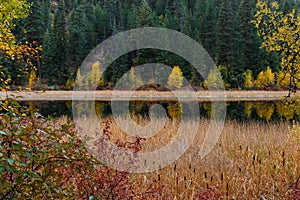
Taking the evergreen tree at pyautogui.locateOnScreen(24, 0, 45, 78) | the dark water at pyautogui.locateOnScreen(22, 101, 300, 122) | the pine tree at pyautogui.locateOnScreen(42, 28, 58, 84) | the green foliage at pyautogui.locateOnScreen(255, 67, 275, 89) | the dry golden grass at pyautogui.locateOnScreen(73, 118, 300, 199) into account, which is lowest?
the dark water at pyautogui.locateOnScreen(22, 101, 300, 122)

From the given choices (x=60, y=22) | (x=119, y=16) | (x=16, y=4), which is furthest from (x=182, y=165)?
(x=119, y=16)

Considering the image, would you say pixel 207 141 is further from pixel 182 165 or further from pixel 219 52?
pixel 219 52

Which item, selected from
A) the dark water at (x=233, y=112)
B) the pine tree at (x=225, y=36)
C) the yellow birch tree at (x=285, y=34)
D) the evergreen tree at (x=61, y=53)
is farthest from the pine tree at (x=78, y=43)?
the yellow birch tree at (x=285, y=34)

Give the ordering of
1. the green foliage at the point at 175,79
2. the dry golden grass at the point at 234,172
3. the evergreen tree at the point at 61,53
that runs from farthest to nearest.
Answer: the evergreen tree at the point at 61,53 → the green foliage at the point at 175,79 → the dry golden grass at the point at 234,172

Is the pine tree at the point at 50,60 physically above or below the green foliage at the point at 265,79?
above

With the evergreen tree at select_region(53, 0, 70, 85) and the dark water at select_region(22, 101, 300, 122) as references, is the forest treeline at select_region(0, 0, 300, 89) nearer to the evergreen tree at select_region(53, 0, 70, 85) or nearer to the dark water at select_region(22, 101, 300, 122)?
the evergreen tree at select_region(53, 0, 70, 85)

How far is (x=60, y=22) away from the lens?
54500 millimetres

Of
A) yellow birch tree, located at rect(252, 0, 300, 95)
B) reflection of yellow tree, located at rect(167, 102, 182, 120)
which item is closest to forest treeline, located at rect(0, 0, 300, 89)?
reflection of yellow tree, located at rect(167, 102, 182, 120)

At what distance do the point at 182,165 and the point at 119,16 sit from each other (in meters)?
74.1

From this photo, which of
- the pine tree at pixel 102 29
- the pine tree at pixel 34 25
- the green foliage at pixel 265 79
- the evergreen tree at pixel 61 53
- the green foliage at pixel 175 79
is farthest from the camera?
the pine tree at pixel 102 29

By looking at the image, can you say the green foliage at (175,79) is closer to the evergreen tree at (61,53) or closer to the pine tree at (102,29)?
the evergreen tree at (61,53)

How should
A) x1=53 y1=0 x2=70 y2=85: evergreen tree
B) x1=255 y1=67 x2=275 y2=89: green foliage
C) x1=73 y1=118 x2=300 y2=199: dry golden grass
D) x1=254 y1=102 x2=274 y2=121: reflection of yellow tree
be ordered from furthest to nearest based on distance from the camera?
x1=53 y1=0 x2=70 y2=85: evergreen tree
x1=255 y1=67 x2=275 y2=89: green foliage
x1=254 y1=102 x2=274 y2=121: reflection of yellow tree
x1=73 y1=118 x2=300 y2=199: dry golden grass

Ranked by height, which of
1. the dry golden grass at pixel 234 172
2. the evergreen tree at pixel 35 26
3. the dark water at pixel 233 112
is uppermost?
the evergreen tree at pixel 35 26

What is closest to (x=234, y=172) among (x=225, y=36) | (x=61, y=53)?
(x=225, y=36)
